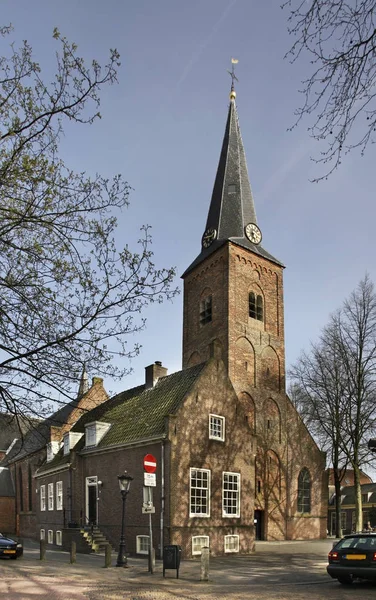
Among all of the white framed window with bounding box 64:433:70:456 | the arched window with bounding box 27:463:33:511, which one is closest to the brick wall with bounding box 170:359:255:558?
the white framed window with bounding box 64:433:70:456

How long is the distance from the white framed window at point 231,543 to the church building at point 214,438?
4 cm

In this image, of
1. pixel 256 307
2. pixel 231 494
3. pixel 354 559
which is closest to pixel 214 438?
pixel 231 494

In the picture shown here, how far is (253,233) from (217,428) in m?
17.7

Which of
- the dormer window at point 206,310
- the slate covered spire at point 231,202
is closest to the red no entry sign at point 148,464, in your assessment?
the dormer window at point 206,310

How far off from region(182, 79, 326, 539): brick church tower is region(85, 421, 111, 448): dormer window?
916cm

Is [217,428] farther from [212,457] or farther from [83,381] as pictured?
[83,381]

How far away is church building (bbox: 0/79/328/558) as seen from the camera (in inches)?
901

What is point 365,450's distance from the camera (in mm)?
33188

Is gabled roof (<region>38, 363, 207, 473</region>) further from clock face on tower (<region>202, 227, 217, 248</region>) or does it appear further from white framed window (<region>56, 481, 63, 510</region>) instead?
clock face on tower (<region>202, 227, 217, 248</region>)

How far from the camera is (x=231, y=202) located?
40.0 m

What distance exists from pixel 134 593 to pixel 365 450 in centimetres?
2370

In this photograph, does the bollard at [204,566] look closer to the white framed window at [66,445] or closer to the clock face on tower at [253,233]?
the white framed window at [66,445]

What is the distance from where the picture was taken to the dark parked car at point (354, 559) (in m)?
12.6

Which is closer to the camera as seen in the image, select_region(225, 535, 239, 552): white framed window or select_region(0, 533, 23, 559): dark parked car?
select_region(0, 533, 23, 559): dark parked car
